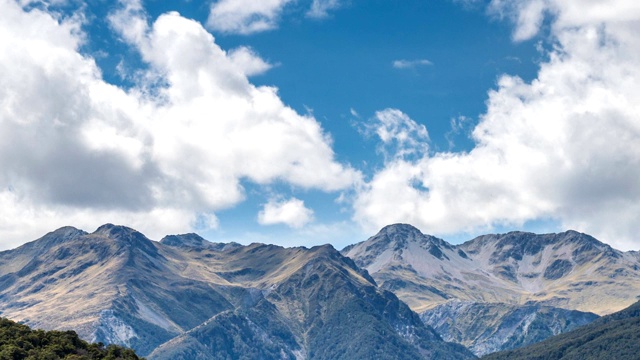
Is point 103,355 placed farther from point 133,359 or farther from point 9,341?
point 9,341

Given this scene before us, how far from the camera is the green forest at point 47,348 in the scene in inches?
6845

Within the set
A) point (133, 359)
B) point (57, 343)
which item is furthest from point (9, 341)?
point (133, 359)

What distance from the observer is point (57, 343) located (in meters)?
185

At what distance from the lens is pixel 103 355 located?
180500 mm

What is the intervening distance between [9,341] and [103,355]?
806 inches

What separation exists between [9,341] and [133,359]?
2649 centimetres

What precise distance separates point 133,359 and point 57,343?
17651mm

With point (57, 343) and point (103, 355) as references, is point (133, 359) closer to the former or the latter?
point (103, 355)

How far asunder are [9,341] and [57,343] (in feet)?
31.9

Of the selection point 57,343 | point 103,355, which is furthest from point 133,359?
point 57,343

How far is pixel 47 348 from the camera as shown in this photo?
589 ft

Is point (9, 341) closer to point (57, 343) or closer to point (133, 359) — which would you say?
point (57, 343)

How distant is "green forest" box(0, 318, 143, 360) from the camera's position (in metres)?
174

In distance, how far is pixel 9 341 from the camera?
598 feet
